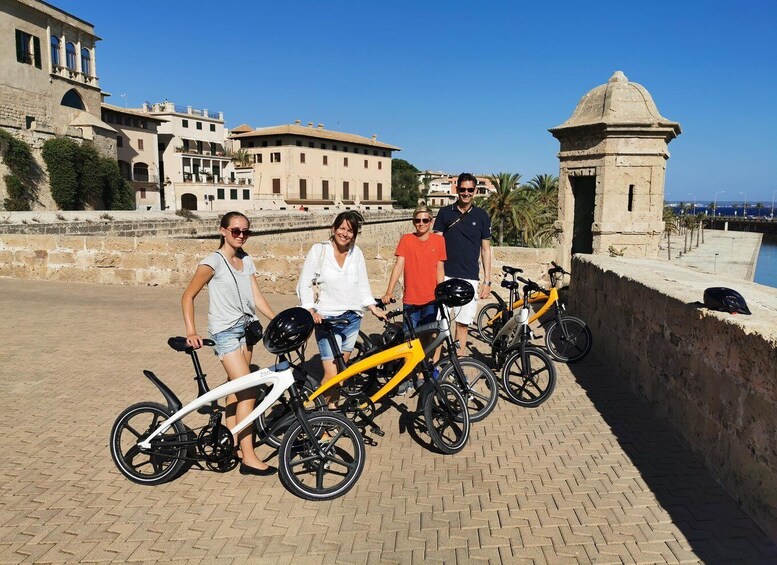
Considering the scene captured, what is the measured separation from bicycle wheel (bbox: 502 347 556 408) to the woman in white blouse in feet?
5.02

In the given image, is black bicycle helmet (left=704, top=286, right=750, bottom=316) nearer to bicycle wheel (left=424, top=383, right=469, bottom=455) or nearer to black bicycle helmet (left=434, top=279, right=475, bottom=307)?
black bicycle helmet (left=434, top=279, right=475, bottom=307)

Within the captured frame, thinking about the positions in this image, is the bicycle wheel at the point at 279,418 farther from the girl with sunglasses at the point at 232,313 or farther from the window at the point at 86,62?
the window at the point at 86,62

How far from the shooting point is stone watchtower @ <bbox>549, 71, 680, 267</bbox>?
30.8 ft

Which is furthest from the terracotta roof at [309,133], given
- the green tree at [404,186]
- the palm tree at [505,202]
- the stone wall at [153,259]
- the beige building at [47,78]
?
the stone wall at [153,259]

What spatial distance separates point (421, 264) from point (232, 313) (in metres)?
1.99

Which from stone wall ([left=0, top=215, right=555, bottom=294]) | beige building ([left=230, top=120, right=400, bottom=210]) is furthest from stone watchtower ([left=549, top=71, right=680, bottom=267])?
beige building ([left=230, top=120, right=400, bottom=210])

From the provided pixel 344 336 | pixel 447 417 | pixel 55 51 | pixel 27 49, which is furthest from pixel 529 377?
pixel 55 51

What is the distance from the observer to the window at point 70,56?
138ft

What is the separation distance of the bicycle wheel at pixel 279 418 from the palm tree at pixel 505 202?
2762cm

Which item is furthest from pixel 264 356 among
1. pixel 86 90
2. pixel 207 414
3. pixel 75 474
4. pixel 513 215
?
pixel 86 90

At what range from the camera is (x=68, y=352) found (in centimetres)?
689

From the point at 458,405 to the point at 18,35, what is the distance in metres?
44.3

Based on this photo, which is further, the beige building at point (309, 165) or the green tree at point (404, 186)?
the green tree at point (404, 186)

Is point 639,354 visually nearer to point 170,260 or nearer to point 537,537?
point 537,537
